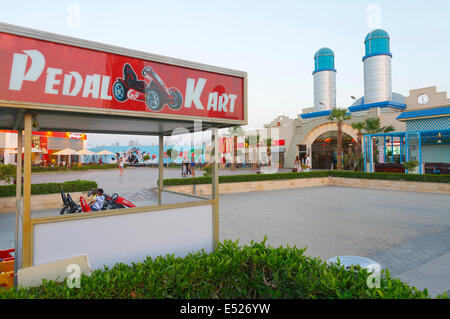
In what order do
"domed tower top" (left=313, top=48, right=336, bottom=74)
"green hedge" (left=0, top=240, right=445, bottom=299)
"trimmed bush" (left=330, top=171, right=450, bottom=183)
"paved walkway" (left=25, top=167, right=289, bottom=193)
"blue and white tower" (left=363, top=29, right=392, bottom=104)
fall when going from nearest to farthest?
"green hedge" (left=0, top=240, right=445, bottom=299)
"trimmed bush" (left=330, top=171, right=450, bottom=183)
"paved walkway" (left=25, top=167, right=289, bottom=193)
"blue and white tower" (left=363, top=29, right=392, bottom=104)
"domed tower top" (left=313, top=48, right=336, bottom=74)

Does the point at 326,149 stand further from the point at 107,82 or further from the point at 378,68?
the point at 107,82

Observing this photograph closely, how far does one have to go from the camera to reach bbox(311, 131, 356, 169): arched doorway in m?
33.6

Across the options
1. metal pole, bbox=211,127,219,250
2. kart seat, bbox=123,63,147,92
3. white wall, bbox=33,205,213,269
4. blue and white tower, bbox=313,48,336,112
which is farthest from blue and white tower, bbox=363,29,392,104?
kart seat, bbox=123,63,147,92

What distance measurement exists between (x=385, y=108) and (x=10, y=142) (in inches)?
1832

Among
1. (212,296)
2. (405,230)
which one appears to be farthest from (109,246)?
(405,230)

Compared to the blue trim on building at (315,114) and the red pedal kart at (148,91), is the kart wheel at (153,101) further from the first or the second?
the blue trim on building at (315,114)

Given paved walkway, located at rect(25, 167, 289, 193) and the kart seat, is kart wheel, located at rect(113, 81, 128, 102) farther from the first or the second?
paved walkway, located at rect(25, 167, 289, 193)

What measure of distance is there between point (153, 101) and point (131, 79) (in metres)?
0.41

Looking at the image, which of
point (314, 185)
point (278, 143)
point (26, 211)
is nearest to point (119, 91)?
point (26, 211)

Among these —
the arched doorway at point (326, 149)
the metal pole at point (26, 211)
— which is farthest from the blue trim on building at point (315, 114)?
the metal pole at point (26, 211)

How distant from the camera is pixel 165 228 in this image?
4.18 metres

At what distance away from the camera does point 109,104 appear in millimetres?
3512

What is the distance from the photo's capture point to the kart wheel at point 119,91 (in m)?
3.54

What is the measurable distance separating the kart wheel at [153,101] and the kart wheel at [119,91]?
0.30 m
